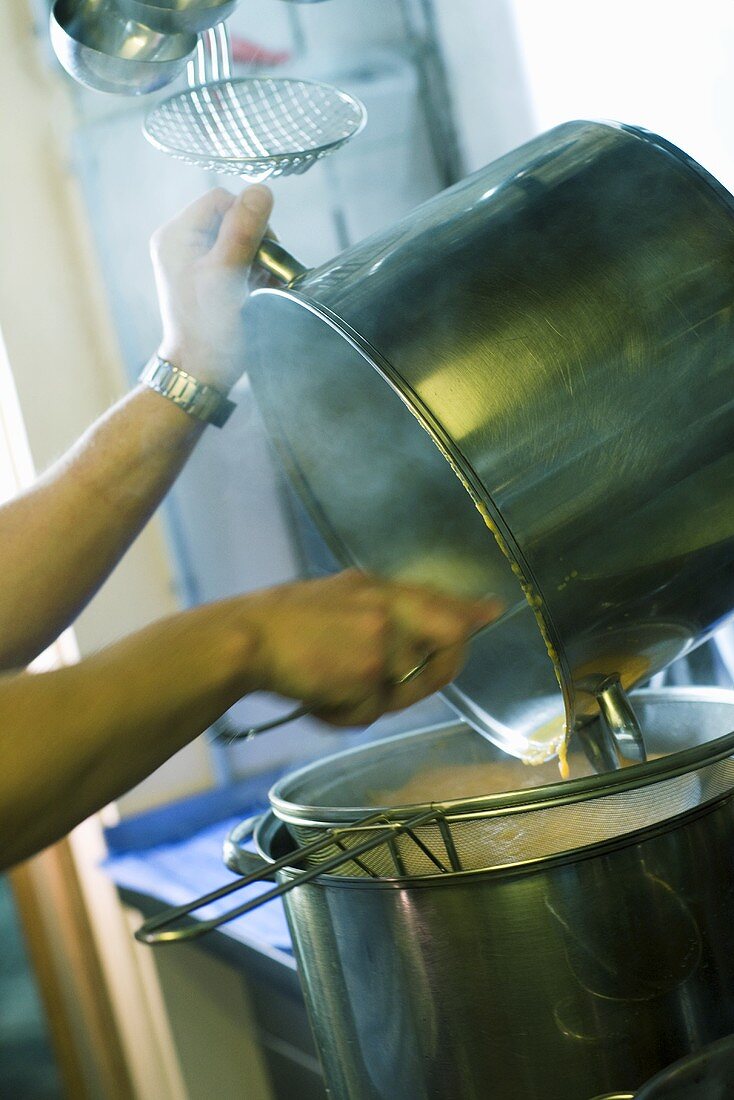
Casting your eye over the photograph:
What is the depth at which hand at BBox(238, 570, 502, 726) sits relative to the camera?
1.78 ft

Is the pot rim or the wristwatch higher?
the wristwatch

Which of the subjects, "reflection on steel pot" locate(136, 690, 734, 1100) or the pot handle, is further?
the pot handle

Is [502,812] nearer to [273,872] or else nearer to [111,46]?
[273,872]

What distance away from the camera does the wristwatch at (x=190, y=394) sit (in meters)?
0.85

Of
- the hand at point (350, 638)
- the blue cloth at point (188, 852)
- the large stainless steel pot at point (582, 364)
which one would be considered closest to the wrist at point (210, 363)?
the large stainless steel pot at point (582, 364)

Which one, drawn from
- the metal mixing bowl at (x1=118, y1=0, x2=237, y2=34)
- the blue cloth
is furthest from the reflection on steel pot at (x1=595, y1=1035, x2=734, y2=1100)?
the metal mixing bowl at (x1=118, y1=0, x2=237, y2=34)

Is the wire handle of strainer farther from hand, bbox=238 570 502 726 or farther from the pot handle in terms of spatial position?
the pot handle

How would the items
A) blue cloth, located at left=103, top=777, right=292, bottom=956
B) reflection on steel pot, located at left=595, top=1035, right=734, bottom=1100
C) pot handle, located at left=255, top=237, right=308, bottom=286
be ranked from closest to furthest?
reflection on steel pot, located at left=595, top=1035, right=734, bottom=1100, pot handle, located at left=255, top=237, right=308, bottom=286, blue cloth, located at left=103, top=777, right=292, bottom=956

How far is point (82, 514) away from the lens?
90 cm

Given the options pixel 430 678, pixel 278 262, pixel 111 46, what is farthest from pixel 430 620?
pixel 111 46

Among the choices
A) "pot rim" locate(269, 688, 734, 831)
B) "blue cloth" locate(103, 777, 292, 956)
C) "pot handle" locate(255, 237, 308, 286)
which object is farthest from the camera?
"blue cloth" locate(103, 777, 292, 956)

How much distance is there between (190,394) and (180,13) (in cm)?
28

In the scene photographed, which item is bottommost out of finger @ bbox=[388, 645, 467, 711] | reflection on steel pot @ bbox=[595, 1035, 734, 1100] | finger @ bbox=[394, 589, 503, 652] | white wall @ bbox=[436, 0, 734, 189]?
reflection on steel pot @ bbox=[595, 1035, 734, 1100]

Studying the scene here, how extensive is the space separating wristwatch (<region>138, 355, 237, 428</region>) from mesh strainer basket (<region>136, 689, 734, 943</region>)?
0.28 m
